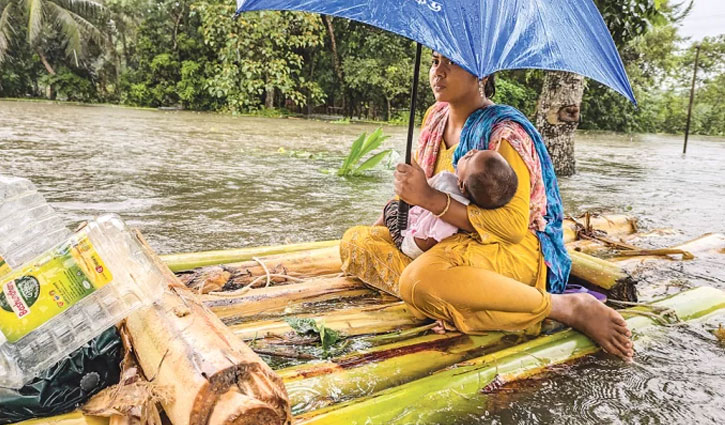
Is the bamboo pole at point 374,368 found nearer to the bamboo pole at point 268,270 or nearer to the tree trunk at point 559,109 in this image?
the bamboo pole at point 268,270

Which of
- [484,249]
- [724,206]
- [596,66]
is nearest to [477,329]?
[484,249]

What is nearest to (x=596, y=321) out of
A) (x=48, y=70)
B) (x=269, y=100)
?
(x=269, y=100)

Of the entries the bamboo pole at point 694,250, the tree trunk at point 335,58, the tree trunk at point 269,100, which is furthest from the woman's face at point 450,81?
the tree trunk at point 269,100

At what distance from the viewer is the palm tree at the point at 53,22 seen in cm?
1953

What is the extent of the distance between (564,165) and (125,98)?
60.6ft

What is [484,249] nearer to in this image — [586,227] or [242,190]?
[586,227]

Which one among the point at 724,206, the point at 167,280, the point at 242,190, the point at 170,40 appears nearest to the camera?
the point at 167,280

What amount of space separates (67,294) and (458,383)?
117 centimetres

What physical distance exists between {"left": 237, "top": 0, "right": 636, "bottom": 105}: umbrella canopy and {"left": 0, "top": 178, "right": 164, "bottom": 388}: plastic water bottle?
97 cm

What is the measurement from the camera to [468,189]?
6.34 ft

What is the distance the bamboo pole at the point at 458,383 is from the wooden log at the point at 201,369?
0.20 meters

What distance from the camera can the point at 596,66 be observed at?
1.94 metres

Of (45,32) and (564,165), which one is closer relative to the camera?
(564,165)

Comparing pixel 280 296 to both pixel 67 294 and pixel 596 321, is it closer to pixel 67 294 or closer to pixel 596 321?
pixel 67 294
